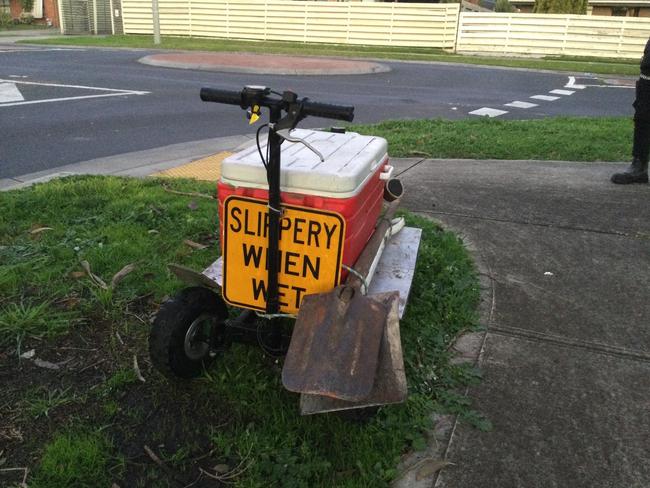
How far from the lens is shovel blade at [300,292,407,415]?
2.13 metres

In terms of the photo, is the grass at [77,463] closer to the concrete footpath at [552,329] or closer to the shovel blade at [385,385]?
the shovel blade at [385,385]

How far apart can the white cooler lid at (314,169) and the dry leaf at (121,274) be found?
130 cm

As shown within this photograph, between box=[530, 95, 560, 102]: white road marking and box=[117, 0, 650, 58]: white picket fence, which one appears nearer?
box=[530, 95, 560, 102]: white road marking

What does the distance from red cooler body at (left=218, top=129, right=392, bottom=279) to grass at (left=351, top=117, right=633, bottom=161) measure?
3897 mm

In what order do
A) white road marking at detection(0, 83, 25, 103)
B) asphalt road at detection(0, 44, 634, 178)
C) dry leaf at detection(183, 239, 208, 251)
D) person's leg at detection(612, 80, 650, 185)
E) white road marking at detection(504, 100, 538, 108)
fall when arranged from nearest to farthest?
dry leaf at detection(183, 239, 208, 251) → person's leg at detection(612, 80, 650, 185) → asphalt road at detection(0, 44, 634, 178) → white road marking at detection(0, 83, 25, 103) → white road marking at detection(504, 100, 538, 108)

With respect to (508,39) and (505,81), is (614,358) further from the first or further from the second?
(508,39)

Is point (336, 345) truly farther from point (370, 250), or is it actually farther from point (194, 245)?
point (194, 245)

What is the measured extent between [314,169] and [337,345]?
2.26ft

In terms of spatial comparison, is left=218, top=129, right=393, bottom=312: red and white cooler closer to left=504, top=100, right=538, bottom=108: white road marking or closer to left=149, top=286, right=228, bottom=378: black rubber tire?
left=149, top=286, right=228, bottom=378: black rubber tire

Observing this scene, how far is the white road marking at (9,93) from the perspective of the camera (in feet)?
31.3

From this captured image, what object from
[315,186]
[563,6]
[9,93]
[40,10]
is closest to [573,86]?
[9,93]

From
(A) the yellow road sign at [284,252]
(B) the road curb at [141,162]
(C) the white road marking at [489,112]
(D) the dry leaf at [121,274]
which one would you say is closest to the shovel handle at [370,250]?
(A) the yellow road sign at [284,252]

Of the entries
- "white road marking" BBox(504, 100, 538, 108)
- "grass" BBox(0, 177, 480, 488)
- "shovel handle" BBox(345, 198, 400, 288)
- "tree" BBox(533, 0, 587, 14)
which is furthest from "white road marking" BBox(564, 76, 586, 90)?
"tree" BBox(533, 0, 587, 14)

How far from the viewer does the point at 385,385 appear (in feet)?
7.03
